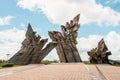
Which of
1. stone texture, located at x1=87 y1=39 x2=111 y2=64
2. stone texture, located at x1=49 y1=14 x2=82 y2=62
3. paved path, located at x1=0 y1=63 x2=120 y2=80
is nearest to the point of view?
paved path, located at x1=0 y1=63 x2=120 y2=80

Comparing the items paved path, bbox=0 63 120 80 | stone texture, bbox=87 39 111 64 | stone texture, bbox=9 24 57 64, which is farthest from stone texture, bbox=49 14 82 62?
paved path, bbox=0 63 120 80

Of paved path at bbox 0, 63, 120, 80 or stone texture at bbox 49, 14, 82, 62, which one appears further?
stone texture at bbox 49, 14, 82, 62

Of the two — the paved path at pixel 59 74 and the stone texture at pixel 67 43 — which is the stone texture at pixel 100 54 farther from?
the paved path at pixel 59 74

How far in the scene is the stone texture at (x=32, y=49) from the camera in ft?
144

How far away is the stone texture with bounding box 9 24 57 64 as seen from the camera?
1727 inches

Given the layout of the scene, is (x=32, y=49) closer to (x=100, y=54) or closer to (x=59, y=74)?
(x=100, y=54)

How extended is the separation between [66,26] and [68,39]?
2.31m

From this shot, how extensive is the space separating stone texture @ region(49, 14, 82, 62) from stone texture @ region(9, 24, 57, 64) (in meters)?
1.19

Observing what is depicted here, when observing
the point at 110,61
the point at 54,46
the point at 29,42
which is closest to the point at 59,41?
the point at 54,46

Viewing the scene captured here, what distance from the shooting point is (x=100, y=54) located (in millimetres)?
43969

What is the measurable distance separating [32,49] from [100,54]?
10.8 metres

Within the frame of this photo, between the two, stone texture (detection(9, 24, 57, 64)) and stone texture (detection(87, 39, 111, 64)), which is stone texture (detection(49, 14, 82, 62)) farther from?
stone texture (detection(87, 39, 111, 64))

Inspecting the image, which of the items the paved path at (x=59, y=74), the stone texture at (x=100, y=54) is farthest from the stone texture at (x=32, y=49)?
the paved path at (x=59, y=74)

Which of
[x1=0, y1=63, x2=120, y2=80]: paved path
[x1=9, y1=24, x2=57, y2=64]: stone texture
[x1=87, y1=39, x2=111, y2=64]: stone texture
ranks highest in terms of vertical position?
[x1=9, y1=24, x2=57, y2=64]: stone texture
